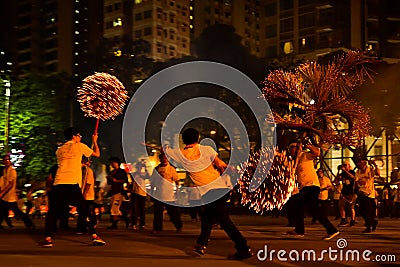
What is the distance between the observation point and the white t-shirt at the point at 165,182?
16812 mm

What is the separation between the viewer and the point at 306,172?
14328mm

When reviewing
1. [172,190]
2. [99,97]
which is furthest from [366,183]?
[99,97]

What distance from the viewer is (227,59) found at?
123ft

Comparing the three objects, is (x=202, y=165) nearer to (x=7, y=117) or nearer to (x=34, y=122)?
(x=7, y=117)

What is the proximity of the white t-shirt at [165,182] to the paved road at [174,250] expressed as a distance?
1103 mm

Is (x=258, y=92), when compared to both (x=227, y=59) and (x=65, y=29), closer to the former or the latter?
(x=227, y=59)

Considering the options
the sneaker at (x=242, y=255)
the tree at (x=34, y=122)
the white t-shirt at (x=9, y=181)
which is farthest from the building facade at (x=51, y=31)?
the sneaker at (x=242, y=255)

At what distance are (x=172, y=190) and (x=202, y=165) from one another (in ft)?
20.5

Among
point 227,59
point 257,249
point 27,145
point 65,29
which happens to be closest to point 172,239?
point 257,249

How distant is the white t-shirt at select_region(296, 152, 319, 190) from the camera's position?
14289 millimetres

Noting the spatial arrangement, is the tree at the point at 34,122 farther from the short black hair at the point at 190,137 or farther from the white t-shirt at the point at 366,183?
the short black hair at the point at 190,137

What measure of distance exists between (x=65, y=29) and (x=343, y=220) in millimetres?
95906

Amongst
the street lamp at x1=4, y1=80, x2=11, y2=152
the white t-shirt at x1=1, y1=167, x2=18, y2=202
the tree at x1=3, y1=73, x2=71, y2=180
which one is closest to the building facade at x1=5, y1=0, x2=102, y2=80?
the tree at x1=3, y1=73, x2=71, y2=180

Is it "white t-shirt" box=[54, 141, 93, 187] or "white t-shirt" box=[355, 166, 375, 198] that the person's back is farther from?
"white t-shirt" box=[355, 166, 375, 198]
